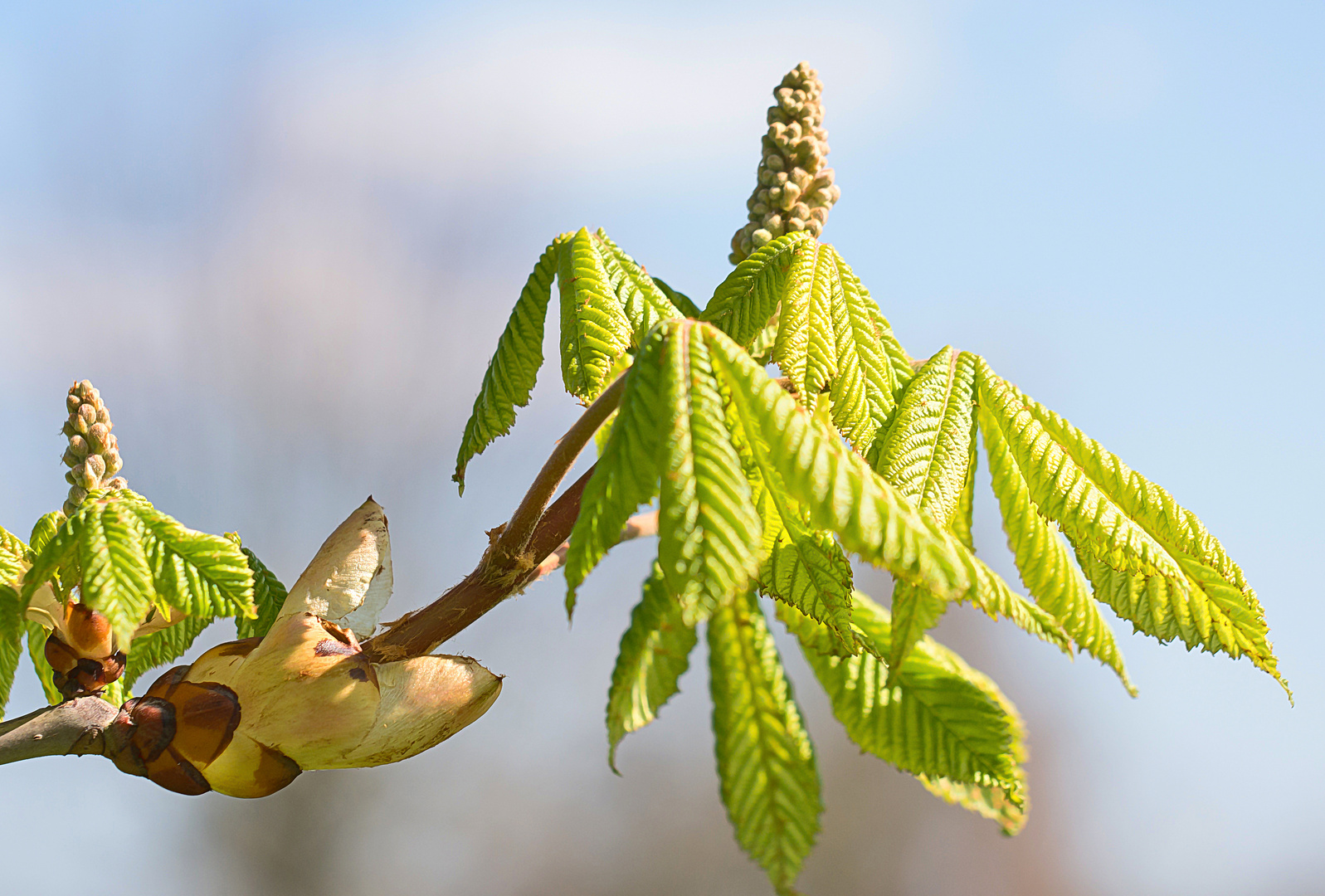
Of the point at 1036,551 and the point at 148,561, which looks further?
the point at 1036,551

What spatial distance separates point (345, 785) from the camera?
586 cm

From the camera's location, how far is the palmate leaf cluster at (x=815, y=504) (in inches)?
27.0

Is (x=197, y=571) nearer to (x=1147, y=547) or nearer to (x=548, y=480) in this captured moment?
(x=548, y=480)

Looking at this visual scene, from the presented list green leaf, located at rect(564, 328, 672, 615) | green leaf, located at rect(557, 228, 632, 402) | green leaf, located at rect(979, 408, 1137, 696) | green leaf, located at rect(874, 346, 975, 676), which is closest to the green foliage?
green leaf, located at rect(557, 228, 632, 402)

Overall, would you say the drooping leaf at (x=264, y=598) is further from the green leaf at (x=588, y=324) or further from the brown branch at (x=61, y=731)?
the green leaf at (x=588, y=324)

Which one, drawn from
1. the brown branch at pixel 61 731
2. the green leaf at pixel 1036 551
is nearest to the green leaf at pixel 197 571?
the brown branch at pixel 61 731

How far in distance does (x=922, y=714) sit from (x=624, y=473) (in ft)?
2.37

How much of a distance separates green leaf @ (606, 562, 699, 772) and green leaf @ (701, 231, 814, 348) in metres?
0.31

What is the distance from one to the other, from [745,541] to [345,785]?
603 centimetres

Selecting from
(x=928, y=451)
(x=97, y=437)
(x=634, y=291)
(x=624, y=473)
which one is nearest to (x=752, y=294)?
(x=634, y=291)

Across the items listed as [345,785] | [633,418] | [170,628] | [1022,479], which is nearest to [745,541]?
[633,418]

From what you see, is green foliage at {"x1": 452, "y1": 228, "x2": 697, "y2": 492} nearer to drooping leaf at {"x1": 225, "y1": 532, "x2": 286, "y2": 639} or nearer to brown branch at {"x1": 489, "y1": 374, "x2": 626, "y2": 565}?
brown branch at {"x1": 489, "y1": 374, "x2": 626, "y2": 565}

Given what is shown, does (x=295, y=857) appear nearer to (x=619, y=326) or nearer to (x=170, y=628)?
(x=170, y=628)

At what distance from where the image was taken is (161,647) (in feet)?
3.89
